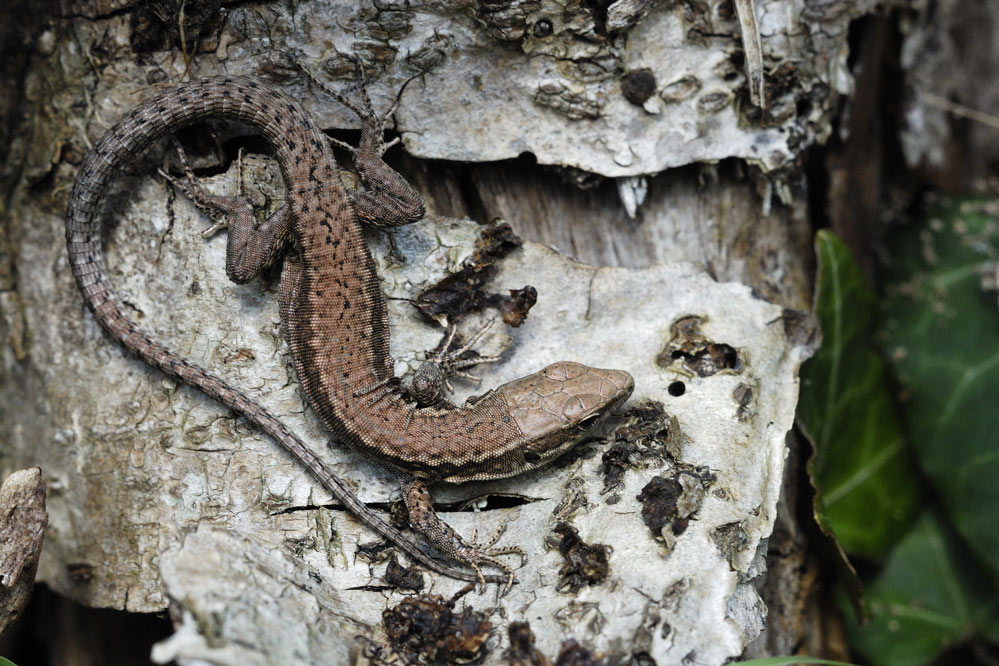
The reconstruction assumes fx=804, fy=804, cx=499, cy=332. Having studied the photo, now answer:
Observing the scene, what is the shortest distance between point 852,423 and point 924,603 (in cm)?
130

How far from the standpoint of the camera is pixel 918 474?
5.23 m

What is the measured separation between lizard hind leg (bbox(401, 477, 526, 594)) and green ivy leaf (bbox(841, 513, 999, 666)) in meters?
2.53

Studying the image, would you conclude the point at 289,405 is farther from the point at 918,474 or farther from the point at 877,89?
the point at 877,89

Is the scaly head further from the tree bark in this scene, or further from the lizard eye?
the tree bark

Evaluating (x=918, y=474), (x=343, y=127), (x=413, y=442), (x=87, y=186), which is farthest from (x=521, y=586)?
(x=918, y=474)

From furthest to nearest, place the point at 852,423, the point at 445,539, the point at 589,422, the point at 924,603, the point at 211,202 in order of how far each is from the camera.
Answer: the point at 924,603, the point at 852,423, the point at 211,202, the point at 589,422, the point at 445,539

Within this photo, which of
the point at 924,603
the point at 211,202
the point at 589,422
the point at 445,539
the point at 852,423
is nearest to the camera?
the point at 445,539

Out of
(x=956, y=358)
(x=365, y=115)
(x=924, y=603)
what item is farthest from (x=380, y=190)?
(x=924, y=603)

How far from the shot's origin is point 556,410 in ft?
12.7

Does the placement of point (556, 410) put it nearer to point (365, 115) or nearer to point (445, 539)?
point (445, 539)

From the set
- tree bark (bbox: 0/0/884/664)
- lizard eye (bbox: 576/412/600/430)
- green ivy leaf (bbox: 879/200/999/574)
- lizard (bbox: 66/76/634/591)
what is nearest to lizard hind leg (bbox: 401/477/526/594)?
lizard (bbox: 66/76/634/591)

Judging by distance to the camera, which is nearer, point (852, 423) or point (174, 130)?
point (174, 130)

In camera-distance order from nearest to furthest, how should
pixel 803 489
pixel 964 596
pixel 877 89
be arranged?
pixel 803 489 → pixel 964 596 → pixel 877 89

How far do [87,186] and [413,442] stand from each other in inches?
79.1
